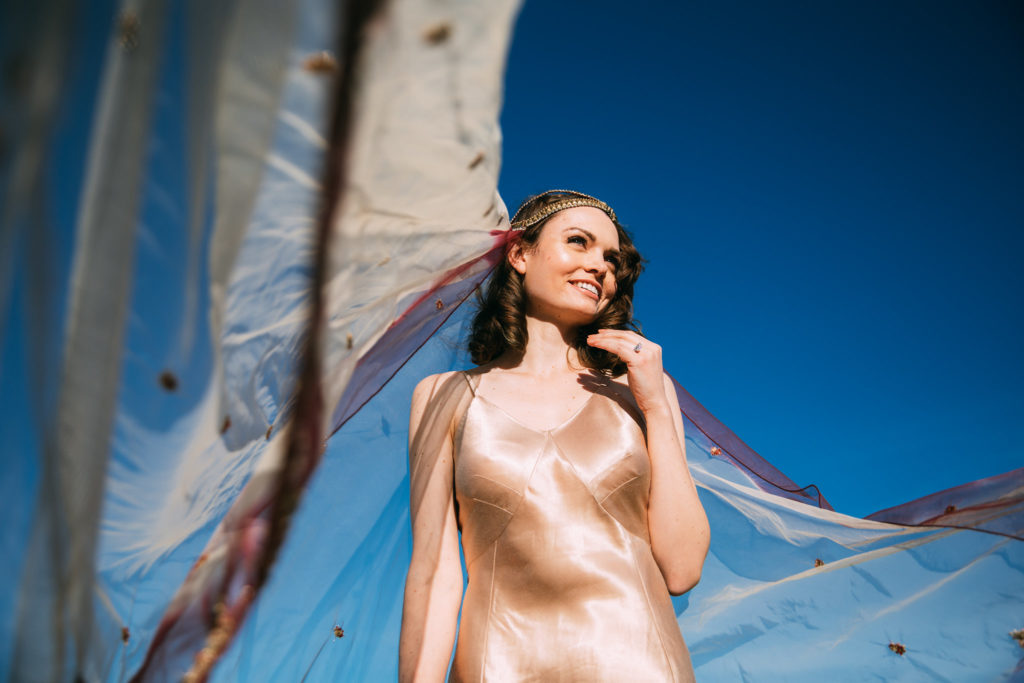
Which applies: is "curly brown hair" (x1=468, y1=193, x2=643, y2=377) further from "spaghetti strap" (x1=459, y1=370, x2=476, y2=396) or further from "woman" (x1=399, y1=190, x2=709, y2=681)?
"spaghetti strap" (x1=459, y1=370, x2=476, y2=396)

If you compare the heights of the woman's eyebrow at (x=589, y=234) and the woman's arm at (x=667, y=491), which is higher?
the woman's eyebrow at (x=589, y=234)

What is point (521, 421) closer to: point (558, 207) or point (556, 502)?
point (556, 502)

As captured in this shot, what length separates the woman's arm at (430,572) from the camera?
6.06 ft

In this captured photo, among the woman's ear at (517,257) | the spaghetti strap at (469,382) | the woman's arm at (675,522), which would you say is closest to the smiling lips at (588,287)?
the woman's ear at (517,257)

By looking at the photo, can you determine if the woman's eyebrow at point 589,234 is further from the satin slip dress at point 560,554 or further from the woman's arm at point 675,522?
the woman's arm at point 675,522

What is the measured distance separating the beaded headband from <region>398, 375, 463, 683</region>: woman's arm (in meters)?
0.92

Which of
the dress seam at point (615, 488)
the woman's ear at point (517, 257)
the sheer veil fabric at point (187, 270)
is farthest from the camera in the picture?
the woman's ear at point (517, 257)

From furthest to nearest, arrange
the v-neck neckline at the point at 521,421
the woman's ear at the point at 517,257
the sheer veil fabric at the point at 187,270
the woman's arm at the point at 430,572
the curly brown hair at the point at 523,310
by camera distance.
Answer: the woman's ear at the point at 517,257
the curly brown hair at the point at 523,310
the v-neck neckline at the point at 521,421
the woman's arm at the point at 430,572
the sheer veil fabric at the point at 187,270

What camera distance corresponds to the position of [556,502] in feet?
6.36

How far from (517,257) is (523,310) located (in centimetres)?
24

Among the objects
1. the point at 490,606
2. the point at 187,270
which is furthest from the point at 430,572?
the point at 187,270

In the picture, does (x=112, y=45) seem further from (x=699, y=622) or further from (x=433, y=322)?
(x=699, y=622)

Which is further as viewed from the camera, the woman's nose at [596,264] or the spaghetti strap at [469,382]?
the woman's nose at [596,264]

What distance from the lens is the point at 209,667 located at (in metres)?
1.08
